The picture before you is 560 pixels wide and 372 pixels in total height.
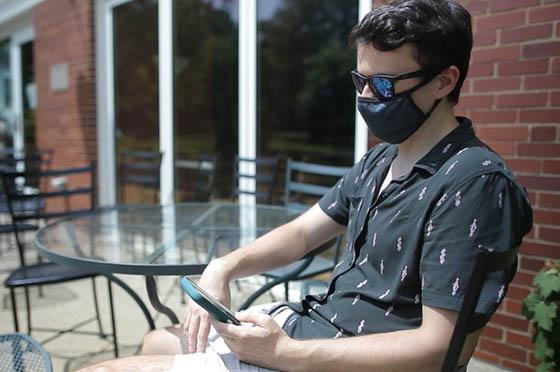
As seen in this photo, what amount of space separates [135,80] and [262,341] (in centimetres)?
489

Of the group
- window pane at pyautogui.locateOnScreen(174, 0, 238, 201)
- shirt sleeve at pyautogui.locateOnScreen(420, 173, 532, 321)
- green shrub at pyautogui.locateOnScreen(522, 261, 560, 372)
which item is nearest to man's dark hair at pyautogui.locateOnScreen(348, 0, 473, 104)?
shirt sleeve at pyautogui.locateOnScreen(420, 173, 532, 321)

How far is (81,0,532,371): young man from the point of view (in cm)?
95

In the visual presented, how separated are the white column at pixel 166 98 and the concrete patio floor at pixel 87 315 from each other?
1.16 m

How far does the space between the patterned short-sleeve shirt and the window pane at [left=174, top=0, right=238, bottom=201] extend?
3488 mm

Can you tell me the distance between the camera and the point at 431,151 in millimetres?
1132

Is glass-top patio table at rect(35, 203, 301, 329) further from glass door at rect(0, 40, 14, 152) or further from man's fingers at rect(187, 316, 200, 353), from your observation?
glass door at rect(0, 40, 14, 152)

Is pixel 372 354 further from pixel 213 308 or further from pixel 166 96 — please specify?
pixel 166 96

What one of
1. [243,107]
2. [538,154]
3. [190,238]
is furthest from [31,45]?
[538,154]

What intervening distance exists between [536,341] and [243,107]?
277 centimetres

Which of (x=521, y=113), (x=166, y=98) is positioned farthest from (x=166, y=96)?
(x=521, y=113)

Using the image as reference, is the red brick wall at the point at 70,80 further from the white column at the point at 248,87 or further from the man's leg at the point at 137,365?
the man's leg at the point at 137,365

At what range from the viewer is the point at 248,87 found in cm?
393

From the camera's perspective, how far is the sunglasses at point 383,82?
110 centimetres

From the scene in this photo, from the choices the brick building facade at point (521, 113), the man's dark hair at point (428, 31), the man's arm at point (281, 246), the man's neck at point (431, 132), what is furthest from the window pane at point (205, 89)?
the man's dark hair at point (428, 31)
